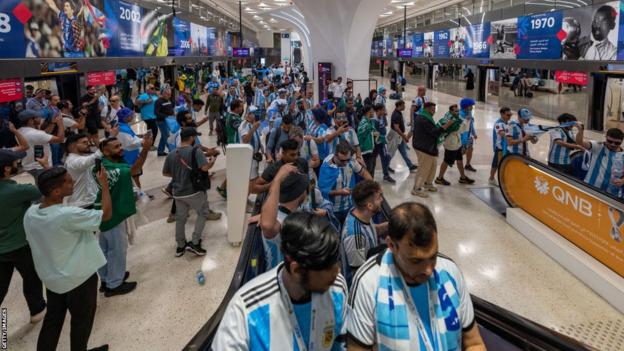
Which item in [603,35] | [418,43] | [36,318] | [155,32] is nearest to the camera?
[36,318]

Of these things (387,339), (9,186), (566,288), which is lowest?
(566,288)

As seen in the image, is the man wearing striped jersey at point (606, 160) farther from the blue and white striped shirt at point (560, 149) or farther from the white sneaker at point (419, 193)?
the white sneaker at point (419, 193)

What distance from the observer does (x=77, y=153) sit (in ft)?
14.5

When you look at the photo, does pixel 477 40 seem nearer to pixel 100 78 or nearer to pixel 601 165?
pixel 100 78

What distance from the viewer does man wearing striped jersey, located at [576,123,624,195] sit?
5.12 m

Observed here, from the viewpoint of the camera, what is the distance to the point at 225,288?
15.4 feet

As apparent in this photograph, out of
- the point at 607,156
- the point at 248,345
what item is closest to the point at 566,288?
the point at 607,156

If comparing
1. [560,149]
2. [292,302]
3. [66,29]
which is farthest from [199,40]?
[292,302]

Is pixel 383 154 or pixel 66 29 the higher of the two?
pixel 66 29

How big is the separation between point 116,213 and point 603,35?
17.1 m

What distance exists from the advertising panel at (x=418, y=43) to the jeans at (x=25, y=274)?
120 feet

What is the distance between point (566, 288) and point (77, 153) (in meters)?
5.55

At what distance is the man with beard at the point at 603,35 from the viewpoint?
14.3 metres

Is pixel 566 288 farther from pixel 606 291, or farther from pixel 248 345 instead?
pixel 248 345
